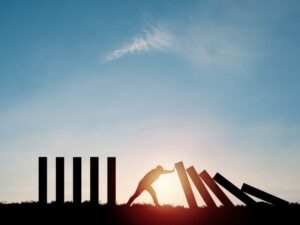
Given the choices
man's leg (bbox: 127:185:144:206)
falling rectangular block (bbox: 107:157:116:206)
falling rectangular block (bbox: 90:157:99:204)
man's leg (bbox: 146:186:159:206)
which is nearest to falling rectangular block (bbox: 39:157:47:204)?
falling rectangular block (bbox: 90:157:99:204)

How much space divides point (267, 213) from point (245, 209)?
34.1 inches

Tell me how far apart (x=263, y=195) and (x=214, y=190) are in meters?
2.05

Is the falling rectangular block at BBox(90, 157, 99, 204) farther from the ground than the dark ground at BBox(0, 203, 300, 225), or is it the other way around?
the falling rectangular block at BBox(90, 157, 99, 204)

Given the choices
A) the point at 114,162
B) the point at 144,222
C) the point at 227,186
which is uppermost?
the point at 114,162

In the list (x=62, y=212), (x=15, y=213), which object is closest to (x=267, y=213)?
(x=62, y=212)

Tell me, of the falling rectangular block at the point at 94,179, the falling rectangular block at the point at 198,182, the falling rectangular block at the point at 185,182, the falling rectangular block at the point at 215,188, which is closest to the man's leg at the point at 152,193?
the falling rectangular block at the point at 185,182

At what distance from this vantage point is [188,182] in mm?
21156

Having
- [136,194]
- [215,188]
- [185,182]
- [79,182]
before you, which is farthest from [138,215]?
[79,182]

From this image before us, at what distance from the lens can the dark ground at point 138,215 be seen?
57.7 feet

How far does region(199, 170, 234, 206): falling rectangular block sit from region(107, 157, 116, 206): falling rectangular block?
3.92 meters

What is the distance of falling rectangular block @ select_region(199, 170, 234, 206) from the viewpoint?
20450mm

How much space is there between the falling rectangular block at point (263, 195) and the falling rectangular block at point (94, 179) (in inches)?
253

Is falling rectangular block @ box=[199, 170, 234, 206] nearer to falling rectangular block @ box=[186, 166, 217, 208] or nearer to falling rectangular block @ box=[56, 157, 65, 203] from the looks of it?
falling rectangular block @ box=[186, 166, 217, 208]

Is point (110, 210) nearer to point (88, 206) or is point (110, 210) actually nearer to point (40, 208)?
point (88, 206)
